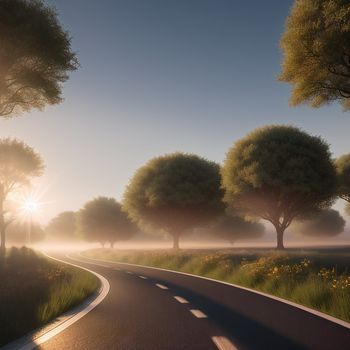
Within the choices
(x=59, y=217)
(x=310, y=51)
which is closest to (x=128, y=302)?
(x=310, y=51)

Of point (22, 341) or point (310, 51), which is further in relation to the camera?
point (310, 51)

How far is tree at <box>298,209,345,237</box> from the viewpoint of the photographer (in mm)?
90438

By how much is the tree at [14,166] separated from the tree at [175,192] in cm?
1119

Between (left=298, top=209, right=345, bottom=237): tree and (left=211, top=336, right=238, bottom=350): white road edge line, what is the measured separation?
87615 millimetres

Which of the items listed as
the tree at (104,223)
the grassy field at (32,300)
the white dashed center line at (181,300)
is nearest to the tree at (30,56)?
the grassy field at (32,300)

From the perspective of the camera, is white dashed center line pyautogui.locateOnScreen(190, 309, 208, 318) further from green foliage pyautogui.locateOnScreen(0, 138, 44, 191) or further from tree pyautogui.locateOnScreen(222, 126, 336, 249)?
green foliage pyautogui.locateOnScreen(0, 138, 44, 191)

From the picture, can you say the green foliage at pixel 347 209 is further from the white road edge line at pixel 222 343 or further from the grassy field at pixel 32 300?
the white road edge line at pixel 222 343

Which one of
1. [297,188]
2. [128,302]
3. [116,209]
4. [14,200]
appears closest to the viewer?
[128,302]

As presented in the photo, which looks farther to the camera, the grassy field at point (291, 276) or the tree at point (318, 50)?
the tree at point (318, 50)

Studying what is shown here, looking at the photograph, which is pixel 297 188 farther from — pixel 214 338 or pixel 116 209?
pixel 116 209

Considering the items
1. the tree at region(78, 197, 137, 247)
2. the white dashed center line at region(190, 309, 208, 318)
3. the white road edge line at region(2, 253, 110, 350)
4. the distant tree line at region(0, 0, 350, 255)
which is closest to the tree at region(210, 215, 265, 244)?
the distant tree line at region(0, 0, 350, 255)

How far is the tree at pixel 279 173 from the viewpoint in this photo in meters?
32.8

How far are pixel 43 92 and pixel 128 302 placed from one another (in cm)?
930

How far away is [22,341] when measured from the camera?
6.85 metres
